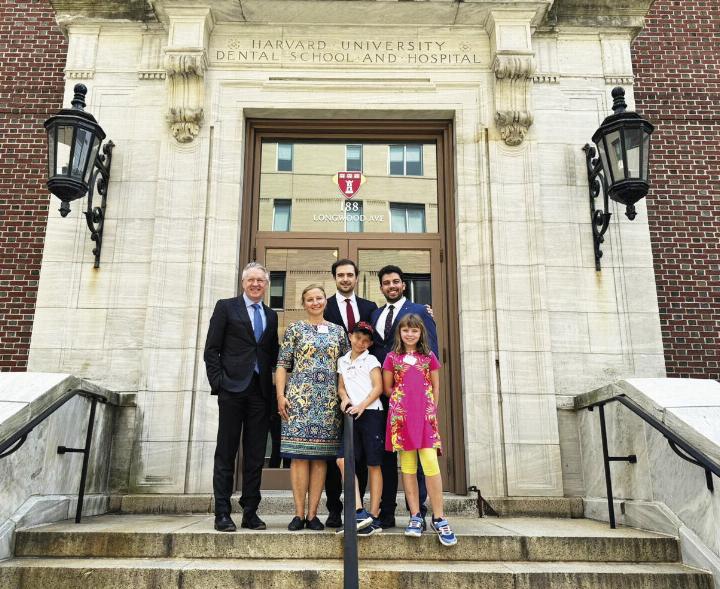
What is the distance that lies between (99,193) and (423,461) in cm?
452

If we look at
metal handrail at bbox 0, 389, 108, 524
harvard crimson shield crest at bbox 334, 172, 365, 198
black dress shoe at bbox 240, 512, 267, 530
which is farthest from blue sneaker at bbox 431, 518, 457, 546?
harvard crimson shield crest at bbox 334, 172, 365, 198

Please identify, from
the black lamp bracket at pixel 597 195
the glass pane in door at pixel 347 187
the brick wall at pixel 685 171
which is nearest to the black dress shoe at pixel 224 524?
the glass pane in door at pixel 347 187

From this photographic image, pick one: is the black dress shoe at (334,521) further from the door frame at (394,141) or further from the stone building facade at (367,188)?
the door frame at (394,141)

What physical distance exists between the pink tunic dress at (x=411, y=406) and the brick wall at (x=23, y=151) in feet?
16.5

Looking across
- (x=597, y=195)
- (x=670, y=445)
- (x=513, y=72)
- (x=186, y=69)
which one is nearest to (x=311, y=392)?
(x=670, y=445)

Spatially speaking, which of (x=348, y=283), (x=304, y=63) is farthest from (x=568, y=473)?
(x=304, y=63)

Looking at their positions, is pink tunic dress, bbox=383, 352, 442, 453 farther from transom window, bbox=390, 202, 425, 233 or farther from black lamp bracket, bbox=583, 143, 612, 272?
black lamp bracket, bbox=583, 143, 612, 272

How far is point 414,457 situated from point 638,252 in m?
3.80

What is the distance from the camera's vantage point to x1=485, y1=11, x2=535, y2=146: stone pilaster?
274 inches

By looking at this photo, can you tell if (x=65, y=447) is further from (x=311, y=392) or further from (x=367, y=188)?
(x=367, y=188)

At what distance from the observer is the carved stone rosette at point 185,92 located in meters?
6.95

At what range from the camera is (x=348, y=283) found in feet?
16.5

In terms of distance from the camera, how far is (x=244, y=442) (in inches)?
191

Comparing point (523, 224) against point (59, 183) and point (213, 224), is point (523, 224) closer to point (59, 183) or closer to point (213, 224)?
point (213, 224)
